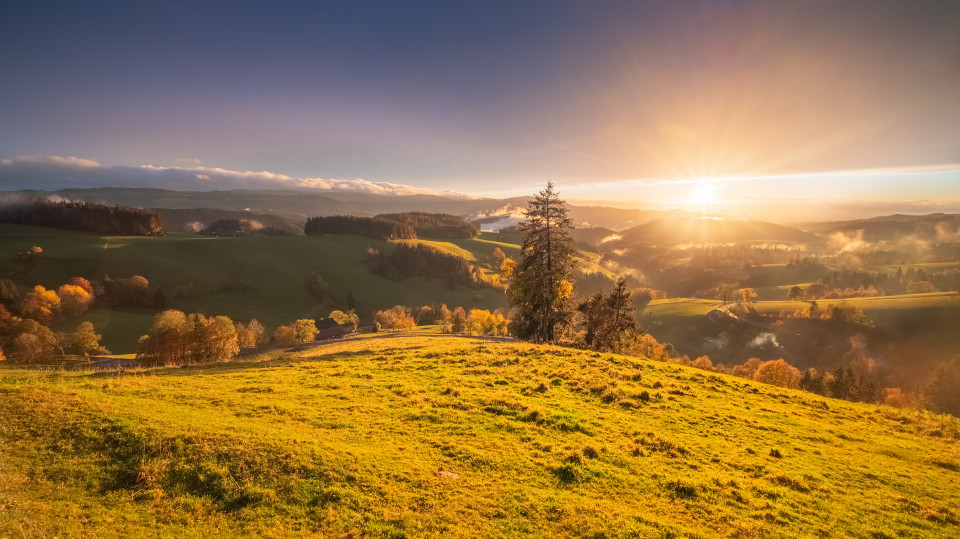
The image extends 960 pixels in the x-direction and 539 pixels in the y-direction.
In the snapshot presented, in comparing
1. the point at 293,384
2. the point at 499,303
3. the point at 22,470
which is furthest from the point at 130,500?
the point at 499,303

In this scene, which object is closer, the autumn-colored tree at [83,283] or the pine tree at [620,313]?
the pine tree at [620,313]

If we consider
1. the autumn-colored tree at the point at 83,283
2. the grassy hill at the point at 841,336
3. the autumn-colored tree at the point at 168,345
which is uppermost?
the autumn-colored tree at the point at 168,345

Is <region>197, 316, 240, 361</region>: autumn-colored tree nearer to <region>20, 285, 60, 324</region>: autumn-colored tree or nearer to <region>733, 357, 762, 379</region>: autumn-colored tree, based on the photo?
<region>20, 285, 60, 324</region>: autumn-colored tree

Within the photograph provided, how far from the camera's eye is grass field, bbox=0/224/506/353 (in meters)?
130

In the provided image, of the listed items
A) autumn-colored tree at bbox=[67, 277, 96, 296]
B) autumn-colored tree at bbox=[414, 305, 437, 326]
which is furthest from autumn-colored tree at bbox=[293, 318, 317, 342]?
autumn-colored tree at bbox=[67, 277, 96, 296]

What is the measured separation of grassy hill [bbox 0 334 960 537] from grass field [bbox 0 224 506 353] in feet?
391

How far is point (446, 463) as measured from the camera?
13.8m

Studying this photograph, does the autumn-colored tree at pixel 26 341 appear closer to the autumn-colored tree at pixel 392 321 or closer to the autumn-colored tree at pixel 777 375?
the autumn-colored tree at pixel 392 321

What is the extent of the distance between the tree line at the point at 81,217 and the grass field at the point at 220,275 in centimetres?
943

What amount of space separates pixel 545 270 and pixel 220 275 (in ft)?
537

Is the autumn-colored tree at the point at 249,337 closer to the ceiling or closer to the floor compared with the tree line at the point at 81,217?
closer to the floor

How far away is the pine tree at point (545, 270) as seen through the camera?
4438 centimetres

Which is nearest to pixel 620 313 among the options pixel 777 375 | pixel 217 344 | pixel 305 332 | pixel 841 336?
pixel 217 344

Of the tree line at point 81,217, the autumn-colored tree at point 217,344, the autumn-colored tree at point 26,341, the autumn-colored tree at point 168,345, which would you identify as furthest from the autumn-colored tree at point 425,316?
the tree line at point 81,217
